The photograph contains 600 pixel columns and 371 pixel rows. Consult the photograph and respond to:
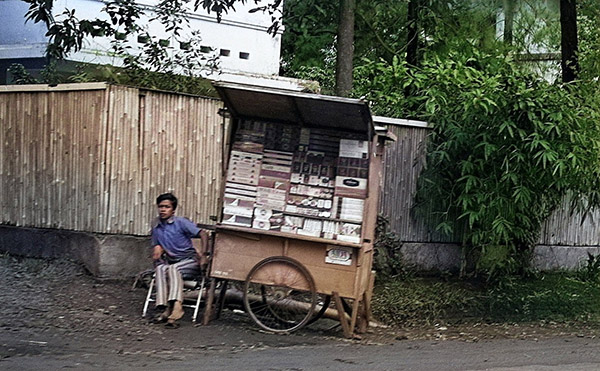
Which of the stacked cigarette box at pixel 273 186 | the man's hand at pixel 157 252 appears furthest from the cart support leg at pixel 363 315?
the man's hand at pixel 157 252

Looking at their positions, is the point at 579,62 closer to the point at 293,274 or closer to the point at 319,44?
the point at 293,274

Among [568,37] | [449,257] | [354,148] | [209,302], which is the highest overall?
[568,37]

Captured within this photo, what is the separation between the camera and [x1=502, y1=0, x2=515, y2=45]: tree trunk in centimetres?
1581

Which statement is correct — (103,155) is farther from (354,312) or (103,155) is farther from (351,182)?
(354,312)

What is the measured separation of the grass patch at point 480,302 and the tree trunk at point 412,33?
4.15 metres

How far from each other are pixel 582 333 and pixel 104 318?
18.3 feet

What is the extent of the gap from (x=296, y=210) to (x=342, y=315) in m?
1.23

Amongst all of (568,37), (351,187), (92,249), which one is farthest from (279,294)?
(568,37)

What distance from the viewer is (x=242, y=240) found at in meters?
9.66

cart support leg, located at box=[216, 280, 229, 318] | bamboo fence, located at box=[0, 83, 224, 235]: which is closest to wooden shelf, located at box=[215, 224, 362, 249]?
cart support leg, located at box=[216, 280, 229, 318]

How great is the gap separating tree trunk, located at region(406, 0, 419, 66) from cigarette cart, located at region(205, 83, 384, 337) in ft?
17.5

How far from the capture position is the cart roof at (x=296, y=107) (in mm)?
9023

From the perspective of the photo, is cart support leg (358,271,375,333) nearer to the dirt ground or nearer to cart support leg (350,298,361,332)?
the dirt ground

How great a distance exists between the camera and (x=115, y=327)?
9.35 meters
